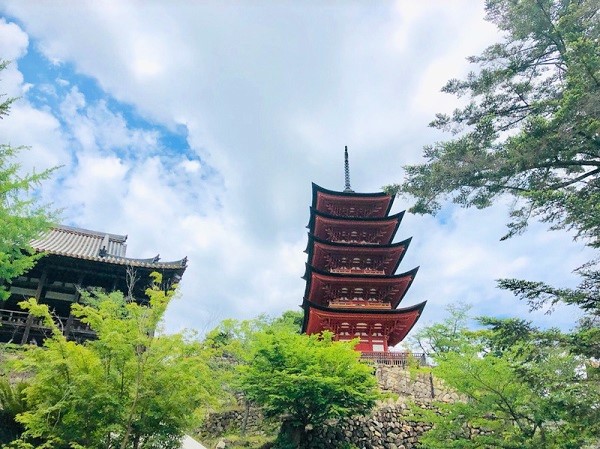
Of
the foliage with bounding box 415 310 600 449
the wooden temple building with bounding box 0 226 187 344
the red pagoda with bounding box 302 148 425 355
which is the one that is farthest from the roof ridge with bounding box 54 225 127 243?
the foliage with bounding box 415 310 600 449

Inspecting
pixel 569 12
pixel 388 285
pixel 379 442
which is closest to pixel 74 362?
pixel 379 442

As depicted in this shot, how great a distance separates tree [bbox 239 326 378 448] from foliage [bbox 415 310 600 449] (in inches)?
82.6

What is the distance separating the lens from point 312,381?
11.2 metres

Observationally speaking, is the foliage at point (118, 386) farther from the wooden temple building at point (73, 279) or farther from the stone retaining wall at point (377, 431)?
the wooden temple building at point (73, 279)

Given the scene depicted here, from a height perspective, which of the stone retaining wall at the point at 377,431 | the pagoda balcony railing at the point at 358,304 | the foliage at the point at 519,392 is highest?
the pagoda balcony railing at the point at 358,304

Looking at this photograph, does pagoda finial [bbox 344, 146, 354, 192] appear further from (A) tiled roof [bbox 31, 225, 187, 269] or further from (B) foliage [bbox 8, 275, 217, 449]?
(B) foliage [bbox 8, 275, 217, 449]

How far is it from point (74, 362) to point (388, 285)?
52.9ft

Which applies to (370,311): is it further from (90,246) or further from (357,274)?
(90,246)

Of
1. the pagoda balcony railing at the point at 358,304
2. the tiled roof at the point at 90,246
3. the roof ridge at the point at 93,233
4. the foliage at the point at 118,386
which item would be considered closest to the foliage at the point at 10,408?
the foliage at the point at 118,386

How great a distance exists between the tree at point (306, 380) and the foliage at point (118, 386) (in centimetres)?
383

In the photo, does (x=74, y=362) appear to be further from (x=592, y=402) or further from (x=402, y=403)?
(x=402, y=403)

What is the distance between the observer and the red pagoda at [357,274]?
63.7 ft

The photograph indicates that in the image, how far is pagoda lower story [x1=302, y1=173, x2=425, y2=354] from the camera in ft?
63.7

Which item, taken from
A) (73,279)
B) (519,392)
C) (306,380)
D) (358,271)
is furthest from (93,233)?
(519,392)
